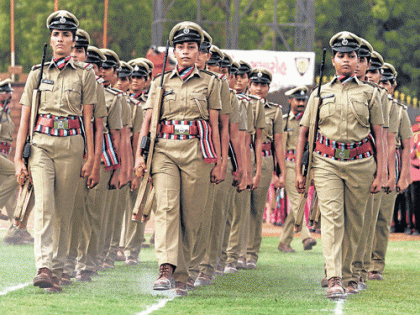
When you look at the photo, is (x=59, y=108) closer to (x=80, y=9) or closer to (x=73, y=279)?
(x=73, y=279)

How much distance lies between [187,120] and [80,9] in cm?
4037

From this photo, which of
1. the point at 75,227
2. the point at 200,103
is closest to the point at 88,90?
the point at 200,103

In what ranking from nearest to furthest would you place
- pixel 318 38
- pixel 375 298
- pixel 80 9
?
1. pixel 375 298
2. pixel 80 9
3. pixel 318 38

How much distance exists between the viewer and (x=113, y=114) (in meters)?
11.1

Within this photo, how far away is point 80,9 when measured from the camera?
161 feet

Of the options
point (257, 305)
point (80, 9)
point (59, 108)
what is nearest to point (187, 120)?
point (59, 108)

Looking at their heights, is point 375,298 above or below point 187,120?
below

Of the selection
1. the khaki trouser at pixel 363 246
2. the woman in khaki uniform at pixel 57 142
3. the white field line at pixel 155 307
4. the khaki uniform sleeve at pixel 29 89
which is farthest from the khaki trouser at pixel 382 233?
the khaki uniform sleeve at pixel 29 89

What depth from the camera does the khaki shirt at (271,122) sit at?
13781 millimetres

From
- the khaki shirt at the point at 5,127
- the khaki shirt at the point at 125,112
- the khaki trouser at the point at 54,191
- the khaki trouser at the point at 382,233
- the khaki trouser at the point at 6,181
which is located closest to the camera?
the khaki trouser at the point at 54,191

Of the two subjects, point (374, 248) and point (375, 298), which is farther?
point (374, 248)

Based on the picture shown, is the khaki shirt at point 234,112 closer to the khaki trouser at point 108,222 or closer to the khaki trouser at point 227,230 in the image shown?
the khaki trouser at point 227,230

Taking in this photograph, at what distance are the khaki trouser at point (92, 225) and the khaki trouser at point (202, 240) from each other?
1.34 m

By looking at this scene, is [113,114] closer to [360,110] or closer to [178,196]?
[178,196]
